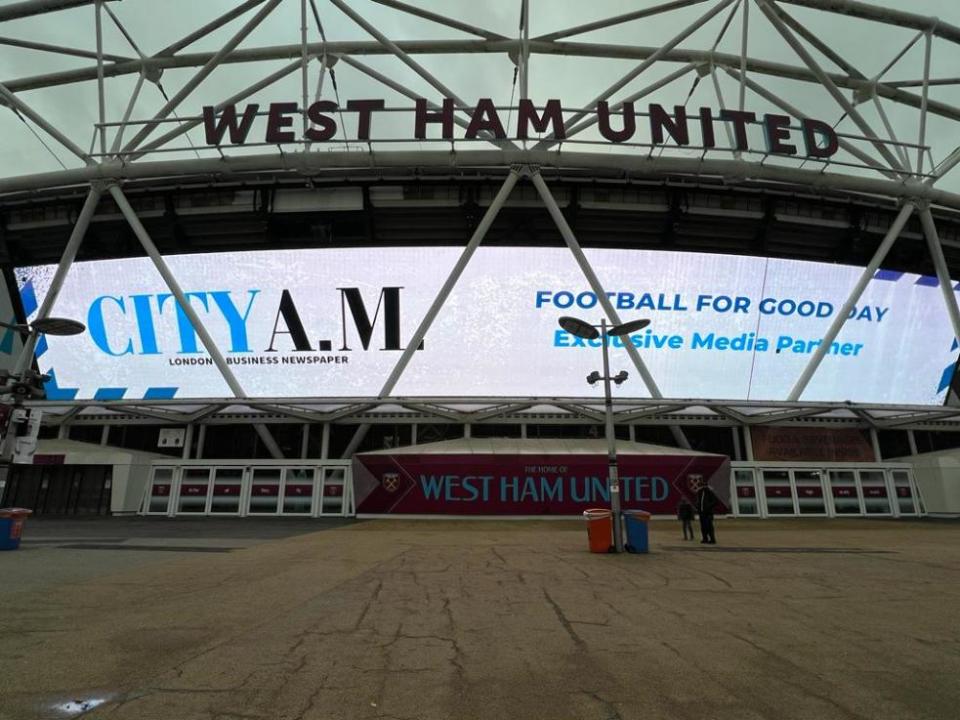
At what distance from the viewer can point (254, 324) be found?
2680cm

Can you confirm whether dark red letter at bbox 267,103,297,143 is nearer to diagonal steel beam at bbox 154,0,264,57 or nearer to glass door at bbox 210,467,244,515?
diagonal steel beam at bbox 154,0,264,57

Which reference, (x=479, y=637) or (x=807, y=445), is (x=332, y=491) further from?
(x=807, y=445)

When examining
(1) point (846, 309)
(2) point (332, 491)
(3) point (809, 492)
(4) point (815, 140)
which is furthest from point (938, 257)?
(2) point (332, 491)

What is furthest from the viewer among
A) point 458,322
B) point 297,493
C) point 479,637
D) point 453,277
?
point 458,322

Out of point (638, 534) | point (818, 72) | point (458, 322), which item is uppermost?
point (818, 72)

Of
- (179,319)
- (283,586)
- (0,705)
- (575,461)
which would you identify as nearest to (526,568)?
(283,586)

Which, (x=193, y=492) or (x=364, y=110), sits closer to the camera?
(x=364, y=110)

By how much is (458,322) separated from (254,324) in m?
10.6

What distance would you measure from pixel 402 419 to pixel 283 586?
19.9m

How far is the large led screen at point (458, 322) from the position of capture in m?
26.7

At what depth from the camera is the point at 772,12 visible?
80.1 ft

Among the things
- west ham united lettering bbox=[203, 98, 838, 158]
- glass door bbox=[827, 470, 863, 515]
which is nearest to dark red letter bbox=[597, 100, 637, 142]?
west ham united lettering bbox=[203, 98, 838, 158]

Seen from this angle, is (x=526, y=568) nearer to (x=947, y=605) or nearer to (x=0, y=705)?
(x=947, y=605)

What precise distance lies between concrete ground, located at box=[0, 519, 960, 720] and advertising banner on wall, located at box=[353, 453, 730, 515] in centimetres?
1307
